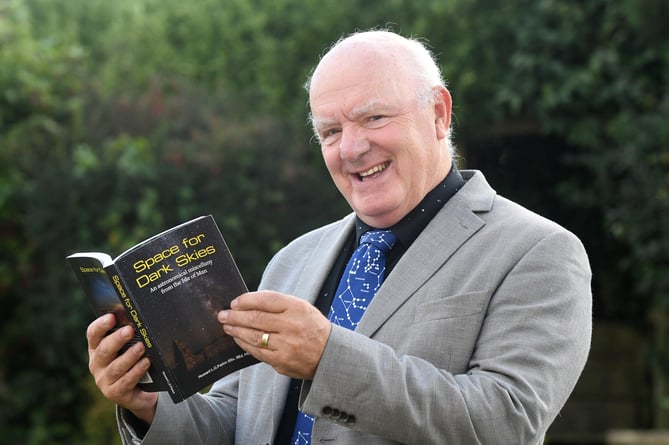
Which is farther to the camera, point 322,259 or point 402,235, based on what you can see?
point 322,259

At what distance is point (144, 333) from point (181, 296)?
13 cm

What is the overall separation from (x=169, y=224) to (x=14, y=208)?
1196 mm

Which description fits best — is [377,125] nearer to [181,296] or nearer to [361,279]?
[361,279]

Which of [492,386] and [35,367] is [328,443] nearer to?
[492,386]

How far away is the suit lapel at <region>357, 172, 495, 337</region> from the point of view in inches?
97.9

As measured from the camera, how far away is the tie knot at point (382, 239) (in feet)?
8.93

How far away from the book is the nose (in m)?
0.49

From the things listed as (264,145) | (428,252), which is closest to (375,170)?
(428,252)

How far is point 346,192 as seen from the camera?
108 inches

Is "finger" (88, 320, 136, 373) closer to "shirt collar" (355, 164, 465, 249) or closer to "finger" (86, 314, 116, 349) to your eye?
"finger" (86, 314, 116, 349)

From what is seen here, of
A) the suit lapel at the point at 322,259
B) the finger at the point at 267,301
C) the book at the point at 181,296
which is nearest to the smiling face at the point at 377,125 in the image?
the suit lapel at the point at 322,259

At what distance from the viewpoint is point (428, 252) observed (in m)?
2.56


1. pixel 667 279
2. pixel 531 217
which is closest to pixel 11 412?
pixel 667 279

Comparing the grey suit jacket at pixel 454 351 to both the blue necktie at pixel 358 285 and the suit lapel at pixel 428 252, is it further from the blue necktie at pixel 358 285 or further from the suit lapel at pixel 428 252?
the blue necktie at pixel 358 285
